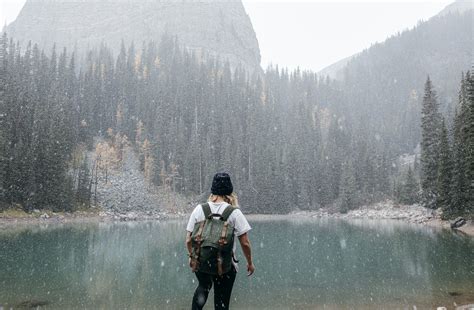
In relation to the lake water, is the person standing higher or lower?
higher

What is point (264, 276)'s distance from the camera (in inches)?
755

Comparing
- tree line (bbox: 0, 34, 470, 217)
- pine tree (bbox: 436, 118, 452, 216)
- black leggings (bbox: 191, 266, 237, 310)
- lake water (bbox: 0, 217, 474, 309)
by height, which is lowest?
lake water (bbox: 0, 217, 474, 309)

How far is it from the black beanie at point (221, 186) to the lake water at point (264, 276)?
8462 mm

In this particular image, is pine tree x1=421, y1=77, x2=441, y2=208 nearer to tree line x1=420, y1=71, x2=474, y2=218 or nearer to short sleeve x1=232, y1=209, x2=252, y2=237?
tree line x1=420, y1=71, x2=474, y2=218

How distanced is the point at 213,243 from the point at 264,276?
14.3 meters

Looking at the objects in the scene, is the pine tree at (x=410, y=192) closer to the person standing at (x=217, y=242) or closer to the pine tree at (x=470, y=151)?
the pine tree at (x=470, y=151)

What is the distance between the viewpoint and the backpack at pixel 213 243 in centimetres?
585

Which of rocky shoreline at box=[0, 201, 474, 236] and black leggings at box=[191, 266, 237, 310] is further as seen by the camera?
rocky shoreline at box=[0, 201, 474, 236]

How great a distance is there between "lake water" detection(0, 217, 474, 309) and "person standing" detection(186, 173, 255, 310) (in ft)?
25.7

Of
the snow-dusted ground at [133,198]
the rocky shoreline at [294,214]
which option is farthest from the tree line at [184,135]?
the snow-dusted ground at [133,198]

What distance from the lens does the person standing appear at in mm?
5871

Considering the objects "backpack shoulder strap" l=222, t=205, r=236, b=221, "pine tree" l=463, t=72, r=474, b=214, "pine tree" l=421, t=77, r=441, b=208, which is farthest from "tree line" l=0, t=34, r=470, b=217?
"backpack shoulder strap" l=222, t=205, r=236, b=221

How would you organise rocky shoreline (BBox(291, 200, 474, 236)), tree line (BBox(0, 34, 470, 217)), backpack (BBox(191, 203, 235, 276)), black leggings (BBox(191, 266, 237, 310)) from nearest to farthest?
backpack (BBox(191, 203, 235, 276)) < black leggings (BBox(191, 266, 237, 310)) < rocky shoreline (BBox(291, 200, 474, 236)) < tree line (BBox(0, 34, 470, 217))

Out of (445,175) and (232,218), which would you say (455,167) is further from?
(232,218)
